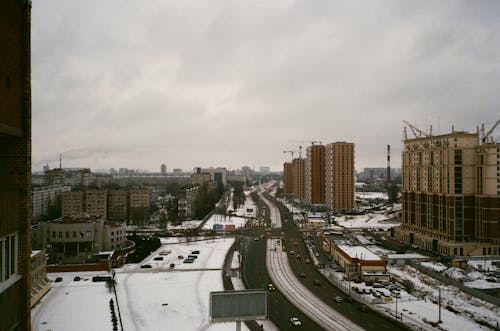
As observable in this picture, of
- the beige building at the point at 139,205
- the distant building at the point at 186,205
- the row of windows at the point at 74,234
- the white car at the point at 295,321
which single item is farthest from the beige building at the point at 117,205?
the white car at the point at 295,321

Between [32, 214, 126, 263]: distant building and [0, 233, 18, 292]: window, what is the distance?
29.7 m

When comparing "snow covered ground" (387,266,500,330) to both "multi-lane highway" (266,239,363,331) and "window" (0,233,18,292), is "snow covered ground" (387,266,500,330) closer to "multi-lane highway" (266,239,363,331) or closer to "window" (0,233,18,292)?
"multi-lane highway" (266,239,363,331)

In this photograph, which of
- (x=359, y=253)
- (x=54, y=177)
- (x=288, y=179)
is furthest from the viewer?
(x=288, y=179)

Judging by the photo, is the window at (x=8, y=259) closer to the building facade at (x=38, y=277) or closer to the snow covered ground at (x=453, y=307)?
the snow covered ground at (x=453, y=307)

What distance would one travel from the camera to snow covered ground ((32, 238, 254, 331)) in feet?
58.9

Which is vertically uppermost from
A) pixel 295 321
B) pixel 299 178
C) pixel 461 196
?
pixel 299 178

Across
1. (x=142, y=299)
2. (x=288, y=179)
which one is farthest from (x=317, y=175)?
(x=142, y=299)

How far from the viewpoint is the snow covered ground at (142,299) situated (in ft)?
58.9

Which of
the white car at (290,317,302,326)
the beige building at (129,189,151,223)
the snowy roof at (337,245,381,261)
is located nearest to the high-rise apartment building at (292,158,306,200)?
the beige building at (129,189,151,223)

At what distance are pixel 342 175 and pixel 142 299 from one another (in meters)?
52.5

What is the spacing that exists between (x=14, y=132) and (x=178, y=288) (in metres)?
20.5

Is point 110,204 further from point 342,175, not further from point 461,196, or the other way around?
point 461,196

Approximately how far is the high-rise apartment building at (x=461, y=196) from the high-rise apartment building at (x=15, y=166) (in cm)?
3530

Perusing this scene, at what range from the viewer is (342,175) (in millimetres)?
68438
